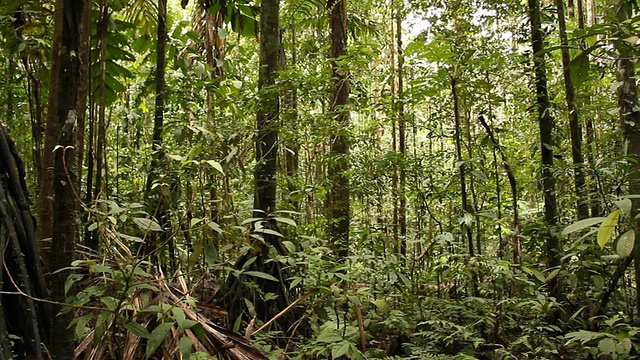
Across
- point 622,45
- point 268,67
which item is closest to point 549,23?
point 268,67

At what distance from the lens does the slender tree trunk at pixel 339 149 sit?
5.32m

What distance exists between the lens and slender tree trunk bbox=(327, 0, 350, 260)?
532 cm

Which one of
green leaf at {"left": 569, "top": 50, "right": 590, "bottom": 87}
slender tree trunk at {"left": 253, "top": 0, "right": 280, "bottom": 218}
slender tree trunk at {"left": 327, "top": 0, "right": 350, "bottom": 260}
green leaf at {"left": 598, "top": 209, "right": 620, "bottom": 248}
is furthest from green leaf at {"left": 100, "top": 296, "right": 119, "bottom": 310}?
slender tree trunk at {"left": 327, "top": 0, "right": 350, "bottom": 260}

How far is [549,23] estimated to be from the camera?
4.63 m

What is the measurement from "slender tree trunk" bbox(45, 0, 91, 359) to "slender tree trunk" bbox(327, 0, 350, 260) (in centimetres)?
306

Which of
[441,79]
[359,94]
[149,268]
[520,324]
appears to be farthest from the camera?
[359,94]

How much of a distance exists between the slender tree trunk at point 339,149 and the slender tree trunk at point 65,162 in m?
3.06

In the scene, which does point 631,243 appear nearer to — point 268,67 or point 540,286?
point 540,286

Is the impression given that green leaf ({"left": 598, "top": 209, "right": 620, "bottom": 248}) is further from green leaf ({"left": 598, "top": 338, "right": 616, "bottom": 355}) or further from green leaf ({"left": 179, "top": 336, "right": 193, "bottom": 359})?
green leaf ({"left": 179, "top": 336, "right": 193, "bottom": 359})

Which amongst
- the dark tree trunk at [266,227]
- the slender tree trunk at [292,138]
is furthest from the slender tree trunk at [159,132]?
the slender tree trunk at [292,138]

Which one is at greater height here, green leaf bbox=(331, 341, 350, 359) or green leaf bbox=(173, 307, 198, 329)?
green leaf bbox=(173, 307, 198, 329)

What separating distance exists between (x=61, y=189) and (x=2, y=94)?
14.3 feet

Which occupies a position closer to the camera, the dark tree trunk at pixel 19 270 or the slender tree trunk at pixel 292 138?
the dark tree trunk at pixel 19 270

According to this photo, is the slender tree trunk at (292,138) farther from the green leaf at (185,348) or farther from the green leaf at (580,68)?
the green leaf at (580,68)
